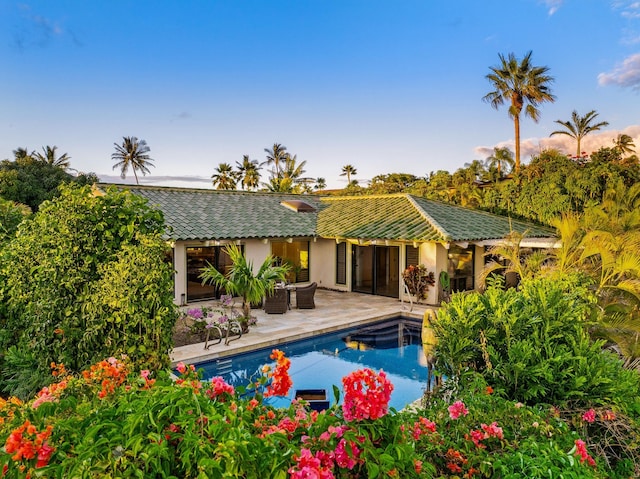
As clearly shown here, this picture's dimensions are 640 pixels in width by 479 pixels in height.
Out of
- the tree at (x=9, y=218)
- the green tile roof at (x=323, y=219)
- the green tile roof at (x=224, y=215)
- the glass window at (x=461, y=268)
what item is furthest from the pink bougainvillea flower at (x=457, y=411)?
the glass window at (x=461, y=268)

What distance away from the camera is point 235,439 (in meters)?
1.90

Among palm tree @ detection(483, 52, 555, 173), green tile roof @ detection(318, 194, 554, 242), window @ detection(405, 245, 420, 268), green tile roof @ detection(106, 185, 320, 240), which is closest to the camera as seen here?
green tile roof @ detection(318, 194, 554, 242)

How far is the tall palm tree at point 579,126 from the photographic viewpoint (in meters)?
41.5

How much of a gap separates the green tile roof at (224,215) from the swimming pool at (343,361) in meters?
7.01

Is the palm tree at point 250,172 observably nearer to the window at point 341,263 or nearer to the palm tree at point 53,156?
the palm tree at point 53,156

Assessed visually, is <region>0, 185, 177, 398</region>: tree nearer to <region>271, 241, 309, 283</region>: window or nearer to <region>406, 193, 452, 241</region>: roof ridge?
<region>406, 193, 452, 241</region>: roof ridge

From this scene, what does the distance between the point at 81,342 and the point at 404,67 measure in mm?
19645

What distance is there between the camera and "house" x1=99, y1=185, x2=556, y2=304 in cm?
1783

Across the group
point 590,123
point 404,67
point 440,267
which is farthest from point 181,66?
point 590,123

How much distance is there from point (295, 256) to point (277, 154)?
42463 mm

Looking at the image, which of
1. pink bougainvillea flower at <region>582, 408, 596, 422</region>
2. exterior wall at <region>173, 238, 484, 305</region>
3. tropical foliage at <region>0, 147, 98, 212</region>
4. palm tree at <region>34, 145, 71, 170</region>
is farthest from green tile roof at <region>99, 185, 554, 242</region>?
palm tree at <region>34, 145, 71, 170</region>

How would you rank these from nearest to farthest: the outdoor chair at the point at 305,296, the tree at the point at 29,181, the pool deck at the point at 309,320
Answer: the pool deck at the point at 309,320 < the outdoor chair at the point at 305,296 < the tree at the point at 29,181

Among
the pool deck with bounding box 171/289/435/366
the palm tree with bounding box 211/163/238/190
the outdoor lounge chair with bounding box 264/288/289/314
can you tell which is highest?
the palm tree with bounding box 211/163/238/190

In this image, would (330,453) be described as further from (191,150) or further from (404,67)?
(191,150)
